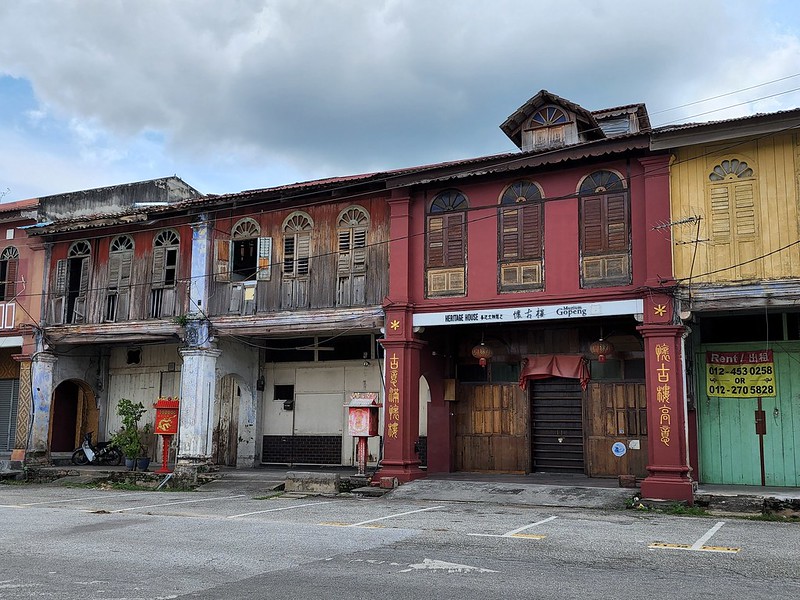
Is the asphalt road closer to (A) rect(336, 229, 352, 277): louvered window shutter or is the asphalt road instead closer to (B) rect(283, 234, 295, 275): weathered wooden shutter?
(A) rect(336, 229, 352, 277): louvered window shutter

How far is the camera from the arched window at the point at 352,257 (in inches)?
675

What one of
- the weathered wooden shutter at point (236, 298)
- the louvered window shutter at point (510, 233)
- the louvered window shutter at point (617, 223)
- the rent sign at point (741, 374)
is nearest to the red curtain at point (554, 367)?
the rent sign at point (741, 374)

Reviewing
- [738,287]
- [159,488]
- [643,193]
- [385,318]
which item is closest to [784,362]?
[738,287]

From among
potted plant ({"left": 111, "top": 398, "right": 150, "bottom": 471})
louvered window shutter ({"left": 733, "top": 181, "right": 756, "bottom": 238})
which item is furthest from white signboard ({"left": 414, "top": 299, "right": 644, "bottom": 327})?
potted plant ({"left": 111, "top": 398, "right": 150, "bottom": 471})

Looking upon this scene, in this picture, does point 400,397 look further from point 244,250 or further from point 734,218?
point 734,218

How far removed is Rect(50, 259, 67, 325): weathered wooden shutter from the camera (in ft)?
68.3

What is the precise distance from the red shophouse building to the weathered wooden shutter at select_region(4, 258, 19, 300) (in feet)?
38.4

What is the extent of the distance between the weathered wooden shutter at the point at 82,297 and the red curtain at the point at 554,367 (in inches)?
459

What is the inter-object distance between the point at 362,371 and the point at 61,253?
29.2 feet

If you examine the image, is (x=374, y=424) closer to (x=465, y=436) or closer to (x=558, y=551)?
(x=465, y=436)

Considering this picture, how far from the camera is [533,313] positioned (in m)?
15.2

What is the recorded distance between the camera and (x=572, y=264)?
49.4 feet

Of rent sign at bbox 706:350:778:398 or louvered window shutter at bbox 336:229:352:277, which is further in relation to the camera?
louvered window shutter at bbox 336:229:352:277

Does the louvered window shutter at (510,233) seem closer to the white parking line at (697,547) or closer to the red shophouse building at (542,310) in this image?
the red shophouse building at (542,310)
